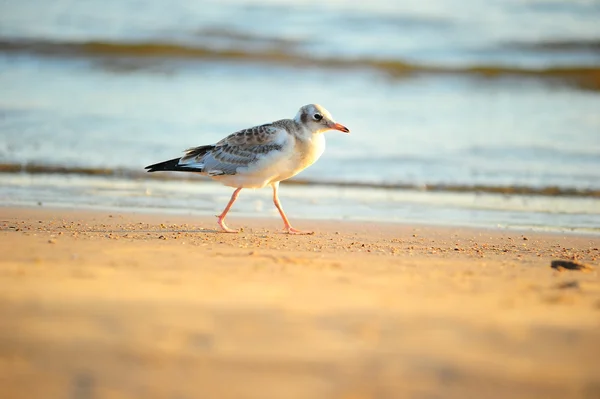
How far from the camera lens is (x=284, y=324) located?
404 centimetres

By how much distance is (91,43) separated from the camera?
21.1 metres

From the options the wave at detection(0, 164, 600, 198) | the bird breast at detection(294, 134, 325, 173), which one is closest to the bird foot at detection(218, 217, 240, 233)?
the bird breast at detection(294, 134, 325, 173)

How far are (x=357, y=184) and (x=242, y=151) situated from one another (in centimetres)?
236

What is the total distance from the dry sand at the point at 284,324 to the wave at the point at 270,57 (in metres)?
13.8

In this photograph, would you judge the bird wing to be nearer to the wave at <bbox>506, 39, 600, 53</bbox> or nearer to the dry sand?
the dry sand

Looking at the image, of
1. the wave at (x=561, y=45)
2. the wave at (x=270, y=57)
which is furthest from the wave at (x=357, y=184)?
the wave at (x=561, y=45)

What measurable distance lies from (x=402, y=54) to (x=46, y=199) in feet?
45.0

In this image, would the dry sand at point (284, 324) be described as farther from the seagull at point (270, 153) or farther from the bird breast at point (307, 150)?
the bird breast at point (307, 150)

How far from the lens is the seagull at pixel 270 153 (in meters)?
7.51

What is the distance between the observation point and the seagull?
24.6ft

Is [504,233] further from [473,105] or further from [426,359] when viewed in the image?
[473,105]

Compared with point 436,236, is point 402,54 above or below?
above

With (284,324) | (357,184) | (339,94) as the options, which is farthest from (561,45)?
(284,324)

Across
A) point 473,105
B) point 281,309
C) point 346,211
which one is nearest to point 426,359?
point 281,309
